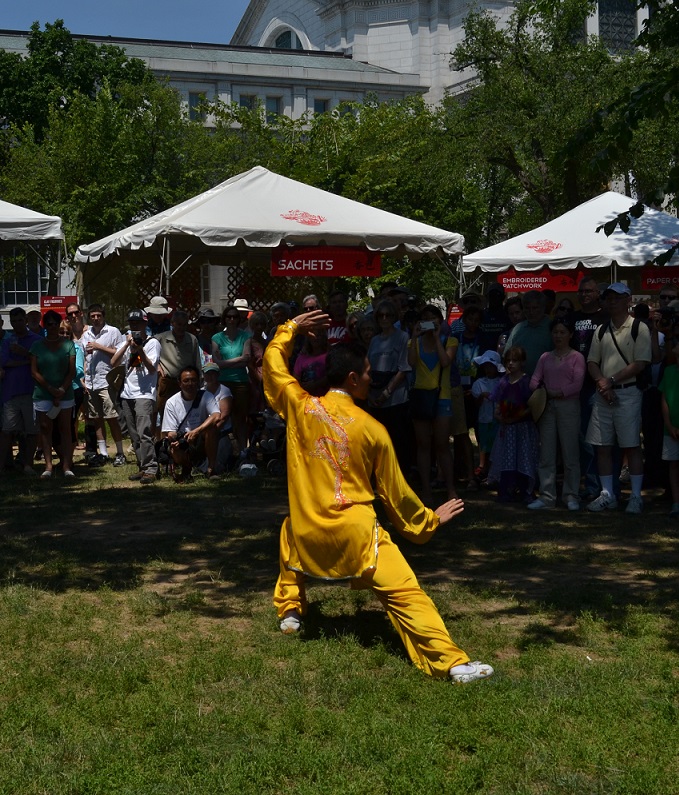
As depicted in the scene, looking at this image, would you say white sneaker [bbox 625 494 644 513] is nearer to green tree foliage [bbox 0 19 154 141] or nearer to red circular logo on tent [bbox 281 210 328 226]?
red circular logo on tent [bbox 281 210 328 226]

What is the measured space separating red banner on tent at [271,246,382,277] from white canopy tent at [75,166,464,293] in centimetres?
22

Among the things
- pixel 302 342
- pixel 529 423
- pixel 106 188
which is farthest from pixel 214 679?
pixel 106 188

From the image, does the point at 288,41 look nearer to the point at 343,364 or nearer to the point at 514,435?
the point at 514,435

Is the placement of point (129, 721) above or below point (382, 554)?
below

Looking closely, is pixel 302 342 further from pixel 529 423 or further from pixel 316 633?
pixel 316 633

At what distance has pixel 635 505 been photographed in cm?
963

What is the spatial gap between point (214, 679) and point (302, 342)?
21.6 feet

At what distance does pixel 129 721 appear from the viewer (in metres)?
4.86

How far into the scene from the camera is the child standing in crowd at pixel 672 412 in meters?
9.38

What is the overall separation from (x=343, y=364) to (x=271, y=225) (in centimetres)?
780

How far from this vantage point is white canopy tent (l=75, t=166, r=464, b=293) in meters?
13.0

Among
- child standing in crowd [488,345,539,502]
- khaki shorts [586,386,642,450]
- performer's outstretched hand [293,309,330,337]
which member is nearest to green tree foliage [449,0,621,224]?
child standing in crowd [488,345,539,502]

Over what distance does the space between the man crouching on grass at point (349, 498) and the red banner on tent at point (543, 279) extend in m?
10.9

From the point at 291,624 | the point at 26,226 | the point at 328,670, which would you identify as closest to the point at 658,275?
the point at 26,226
